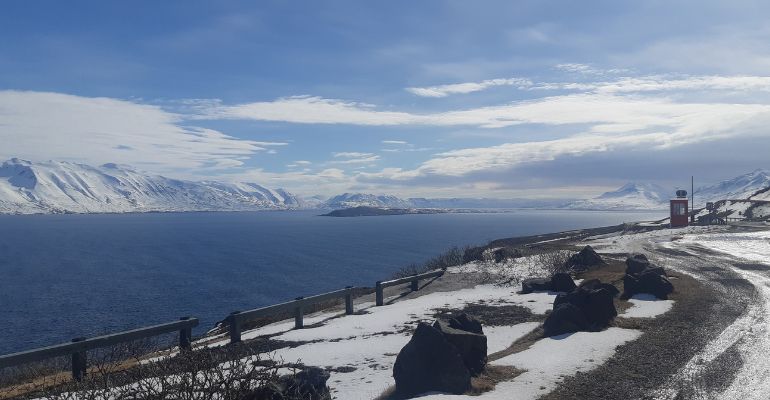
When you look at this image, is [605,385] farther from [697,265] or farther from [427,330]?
[697,265]

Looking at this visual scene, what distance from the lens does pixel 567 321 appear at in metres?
14.8

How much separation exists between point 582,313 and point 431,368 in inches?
253

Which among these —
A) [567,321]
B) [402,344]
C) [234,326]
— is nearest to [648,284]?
[567,321]

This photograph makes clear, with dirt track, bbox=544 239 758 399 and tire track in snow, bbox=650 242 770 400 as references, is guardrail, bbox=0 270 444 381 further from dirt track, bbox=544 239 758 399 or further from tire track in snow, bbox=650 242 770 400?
tire track in snow, bbox=650 242 770 400

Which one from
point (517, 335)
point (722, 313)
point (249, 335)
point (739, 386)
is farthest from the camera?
point (249, 335)

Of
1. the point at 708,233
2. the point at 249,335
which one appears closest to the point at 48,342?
the point at 249,335

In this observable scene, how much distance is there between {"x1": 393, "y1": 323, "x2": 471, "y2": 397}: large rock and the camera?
10.3m

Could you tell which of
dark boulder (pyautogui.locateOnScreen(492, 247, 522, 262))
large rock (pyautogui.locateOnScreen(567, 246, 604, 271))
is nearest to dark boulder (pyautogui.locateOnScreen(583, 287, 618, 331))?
large rock (pyautogui.locateOnScreen(567, 246, 604, 271))

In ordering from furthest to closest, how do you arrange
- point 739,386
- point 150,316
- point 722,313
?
point 150,316 < point 722,313 < point 739,386

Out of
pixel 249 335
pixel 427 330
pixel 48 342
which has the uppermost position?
pixel 427 330

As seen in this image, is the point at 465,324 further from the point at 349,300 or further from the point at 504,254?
the point at 504,254

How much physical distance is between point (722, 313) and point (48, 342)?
1483 inches

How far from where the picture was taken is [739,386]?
10289 mm

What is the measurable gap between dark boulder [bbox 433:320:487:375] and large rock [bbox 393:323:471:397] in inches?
21.3
